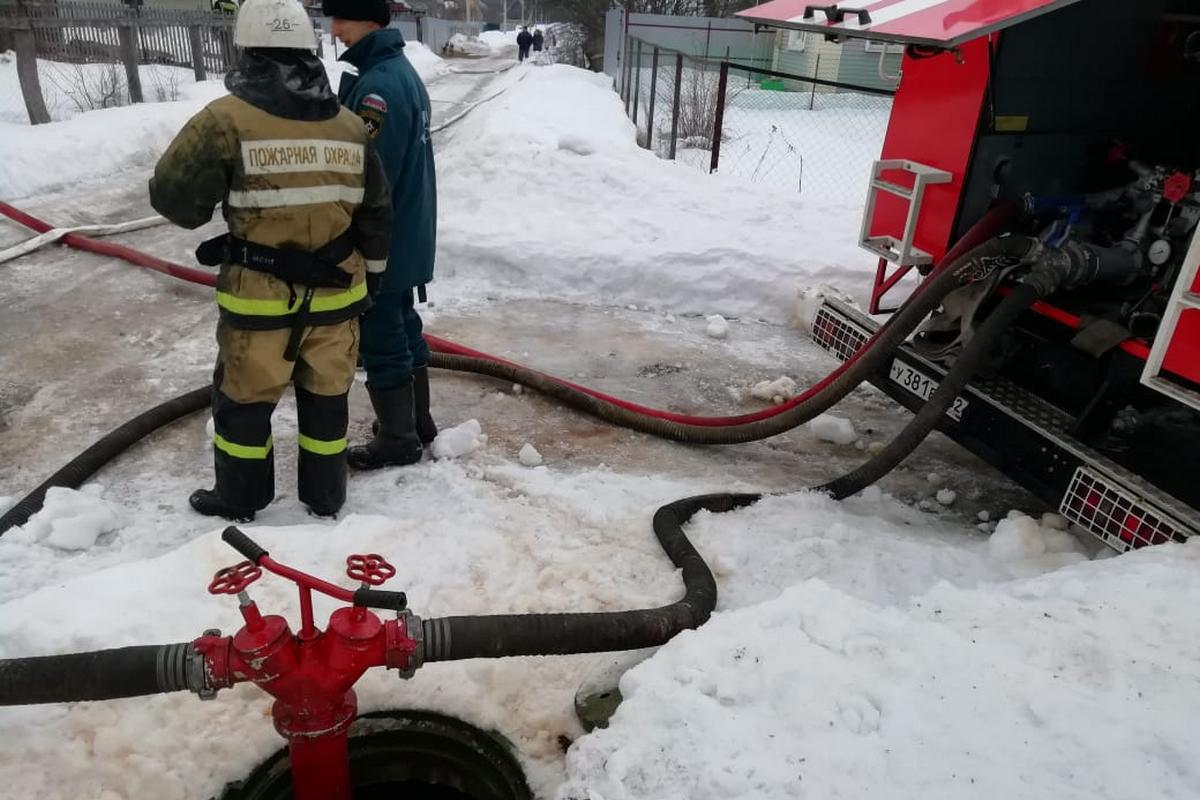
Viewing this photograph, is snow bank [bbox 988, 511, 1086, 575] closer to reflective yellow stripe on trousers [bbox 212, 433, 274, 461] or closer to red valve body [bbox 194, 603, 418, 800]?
red valve body [bbox 194, 603, 418, 800]

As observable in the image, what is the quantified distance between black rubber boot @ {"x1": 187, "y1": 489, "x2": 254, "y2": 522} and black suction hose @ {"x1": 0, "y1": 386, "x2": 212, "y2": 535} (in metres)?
0.56

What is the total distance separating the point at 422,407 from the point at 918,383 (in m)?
2.32

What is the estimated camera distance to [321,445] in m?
3.41

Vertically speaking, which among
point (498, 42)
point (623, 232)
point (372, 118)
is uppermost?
point (372, 118)

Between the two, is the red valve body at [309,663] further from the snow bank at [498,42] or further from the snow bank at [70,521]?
the snow bank at [498,42]

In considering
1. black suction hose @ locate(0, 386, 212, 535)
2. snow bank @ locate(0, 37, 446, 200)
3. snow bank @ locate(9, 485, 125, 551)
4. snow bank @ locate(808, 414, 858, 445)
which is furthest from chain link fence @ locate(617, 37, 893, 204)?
snow bank @ locate(9, 485, 125, 551)

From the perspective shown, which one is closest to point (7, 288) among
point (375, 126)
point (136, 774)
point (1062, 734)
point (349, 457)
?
point (349, 457)

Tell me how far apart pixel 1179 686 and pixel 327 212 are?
2896 mm

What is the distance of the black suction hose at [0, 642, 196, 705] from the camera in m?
1.95

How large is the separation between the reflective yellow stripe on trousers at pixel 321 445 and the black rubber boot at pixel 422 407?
0.75 m

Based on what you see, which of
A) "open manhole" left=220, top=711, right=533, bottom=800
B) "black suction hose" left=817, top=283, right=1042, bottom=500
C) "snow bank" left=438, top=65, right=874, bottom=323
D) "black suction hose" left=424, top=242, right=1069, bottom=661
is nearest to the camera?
"black suction hose" left=424, top=242, right=1069, bottom=661

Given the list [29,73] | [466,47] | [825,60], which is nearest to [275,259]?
[29,73]

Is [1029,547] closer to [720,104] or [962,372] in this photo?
[962,372]

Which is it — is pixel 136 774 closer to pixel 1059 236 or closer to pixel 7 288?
pixel 1059 236
